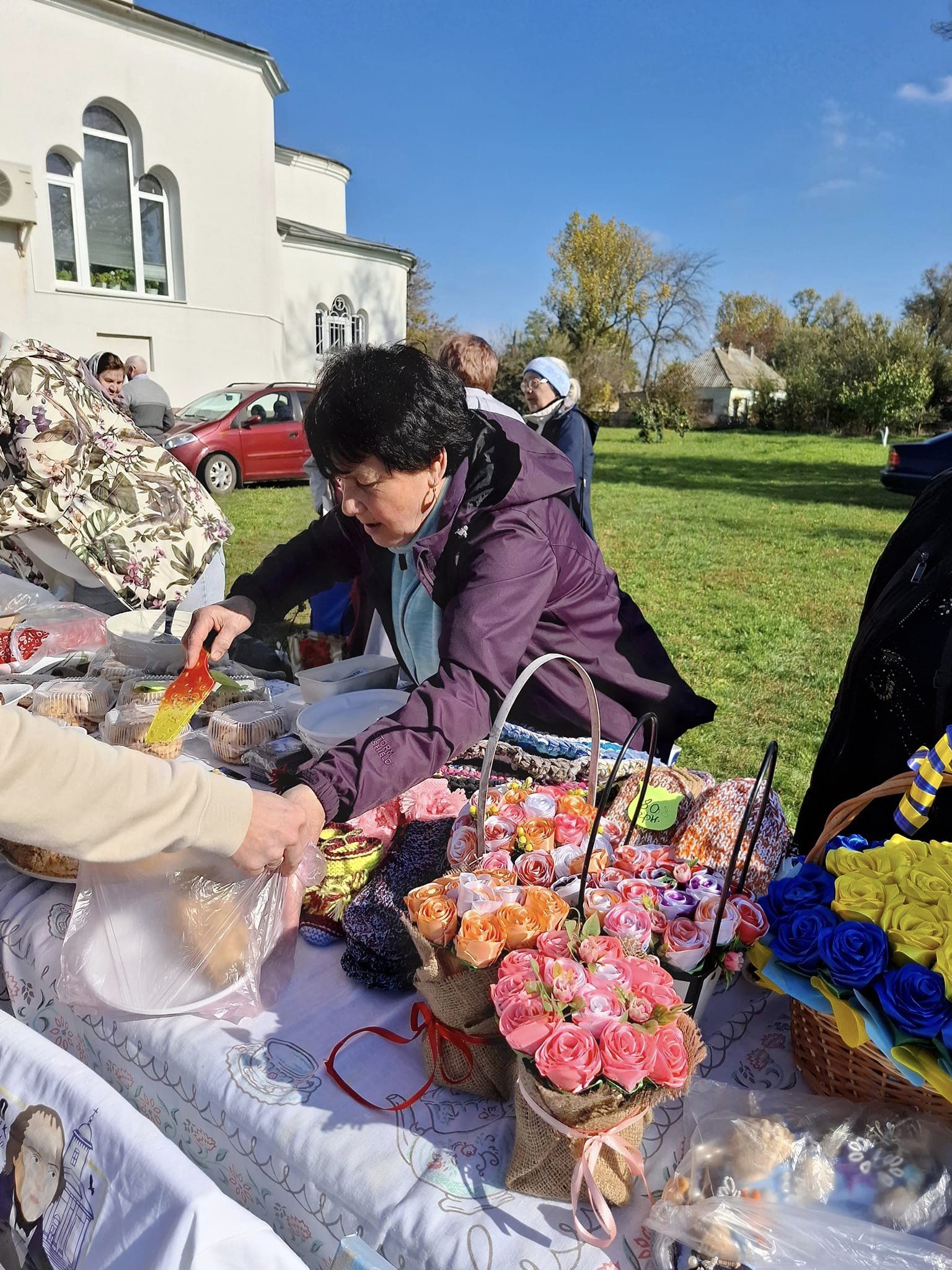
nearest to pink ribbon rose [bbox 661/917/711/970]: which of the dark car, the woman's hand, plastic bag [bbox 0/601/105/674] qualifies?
the woman's hand

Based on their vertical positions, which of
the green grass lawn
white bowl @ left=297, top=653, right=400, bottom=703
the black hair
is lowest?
the green grass lawn

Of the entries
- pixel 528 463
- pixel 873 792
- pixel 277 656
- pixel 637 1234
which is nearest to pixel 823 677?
pixel 277 656

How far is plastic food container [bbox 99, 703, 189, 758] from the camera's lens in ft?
5.54

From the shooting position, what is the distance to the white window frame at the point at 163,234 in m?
14.6

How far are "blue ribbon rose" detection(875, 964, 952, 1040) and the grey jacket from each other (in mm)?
8576

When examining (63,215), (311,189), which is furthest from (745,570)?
(311,189)

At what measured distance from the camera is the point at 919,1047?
860 mm

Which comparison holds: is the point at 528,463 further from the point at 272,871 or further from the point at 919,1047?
the point at 919,1047

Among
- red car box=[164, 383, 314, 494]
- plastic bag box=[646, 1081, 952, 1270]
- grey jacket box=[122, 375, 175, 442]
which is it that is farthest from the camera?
red car box=[164, 383, 314, 494]

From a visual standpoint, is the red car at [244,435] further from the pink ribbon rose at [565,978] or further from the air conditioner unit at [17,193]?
the pink ribbon rose at [565,978]

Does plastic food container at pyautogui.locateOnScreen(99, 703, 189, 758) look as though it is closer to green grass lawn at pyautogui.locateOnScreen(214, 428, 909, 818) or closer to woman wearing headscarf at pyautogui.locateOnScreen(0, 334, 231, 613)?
woman wearing headscarf at pyautogui.locateOnScreen(0, 334, 231, 613)

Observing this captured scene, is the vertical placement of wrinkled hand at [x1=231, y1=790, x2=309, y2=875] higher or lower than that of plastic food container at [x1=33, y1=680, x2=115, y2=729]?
higher

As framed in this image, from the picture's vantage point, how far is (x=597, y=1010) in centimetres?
85

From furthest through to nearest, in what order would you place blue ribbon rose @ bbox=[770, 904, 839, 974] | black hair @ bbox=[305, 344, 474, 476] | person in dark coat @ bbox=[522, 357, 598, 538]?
person in dark coat @ bbox=[522, 357, 598, 538] → black hair @ bbox=[305, 344, 474, 476] → blue ribbon rose @ bbox=[770, 904, 839, 974]
